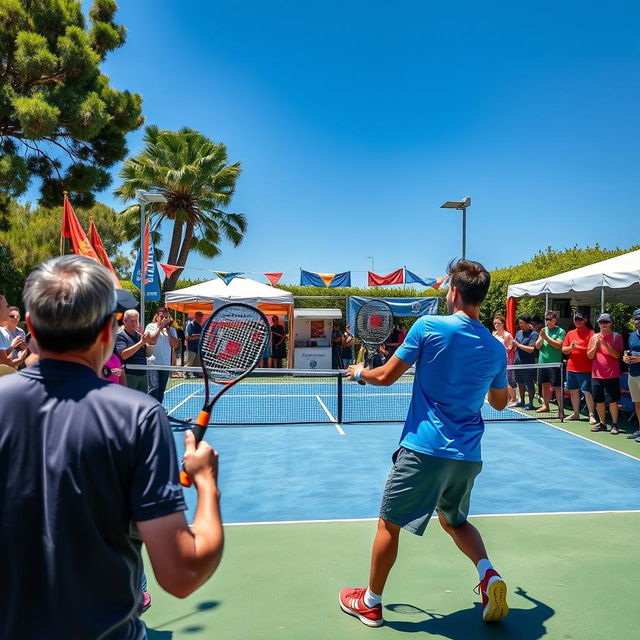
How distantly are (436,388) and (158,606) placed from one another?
2087 mm

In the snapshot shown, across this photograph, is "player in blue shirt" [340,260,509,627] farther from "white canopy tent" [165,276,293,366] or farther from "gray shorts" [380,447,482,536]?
"white canopy tent" [165,276,293,366]

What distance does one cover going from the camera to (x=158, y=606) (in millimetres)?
3529

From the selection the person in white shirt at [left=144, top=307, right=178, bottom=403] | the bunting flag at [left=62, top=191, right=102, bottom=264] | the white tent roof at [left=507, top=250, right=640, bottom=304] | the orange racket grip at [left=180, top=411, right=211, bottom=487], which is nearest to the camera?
the orange racket grip at [left=180, top=411, right=211, bottom=487]

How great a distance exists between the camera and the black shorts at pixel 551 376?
11.2 m

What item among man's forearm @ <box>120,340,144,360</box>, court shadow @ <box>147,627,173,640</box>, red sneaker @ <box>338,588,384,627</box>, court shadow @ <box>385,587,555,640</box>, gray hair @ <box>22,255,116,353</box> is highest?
gray hair @ <box>22,255,116,353</box>

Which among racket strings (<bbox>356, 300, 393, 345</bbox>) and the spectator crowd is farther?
the spectator crowd

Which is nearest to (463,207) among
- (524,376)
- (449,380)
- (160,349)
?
(524,376)

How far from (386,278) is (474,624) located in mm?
17903

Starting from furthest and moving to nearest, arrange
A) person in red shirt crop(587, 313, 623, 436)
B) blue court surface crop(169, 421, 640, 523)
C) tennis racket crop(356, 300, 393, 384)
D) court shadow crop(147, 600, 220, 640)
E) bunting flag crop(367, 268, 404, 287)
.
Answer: bunting flag crop(367, 268, 404, 287), person in red shirt crop(587, 313, 623, 436), blue court surface crop(169, 421, 640, 523), tennis racket crop(356, 300, 393, 384), court shadow crop(147, 600, 220, 640)

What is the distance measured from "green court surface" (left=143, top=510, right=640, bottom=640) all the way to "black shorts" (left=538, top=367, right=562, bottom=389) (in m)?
6.48

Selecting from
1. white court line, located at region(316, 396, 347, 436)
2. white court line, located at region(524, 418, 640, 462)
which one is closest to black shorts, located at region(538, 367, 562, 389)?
white court line, located at region(524, 418, 640, 462)

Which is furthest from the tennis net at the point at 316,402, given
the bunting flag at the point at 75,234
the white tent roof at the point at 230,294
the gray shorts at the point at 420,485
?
the gray shorts at the point at 420,485

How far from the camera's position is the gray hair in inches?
55.9

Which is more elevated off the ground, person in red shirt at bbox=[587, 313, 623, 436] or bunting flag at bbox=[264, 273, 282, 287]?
bunting flag at bbox=[264, 273, 282, 287]
